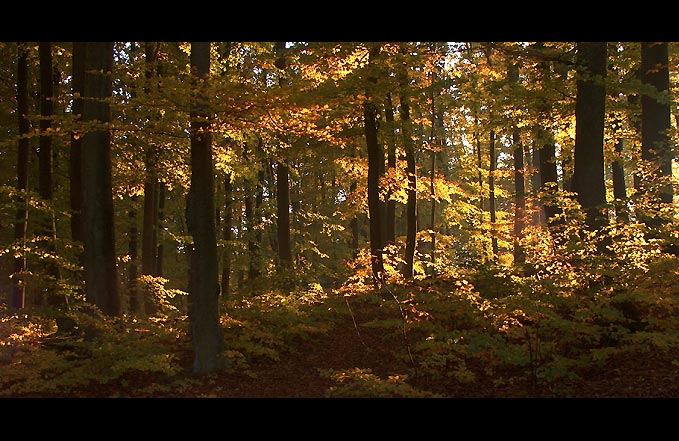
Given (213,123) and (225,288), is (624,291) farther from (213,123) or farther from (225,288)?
(225,288)

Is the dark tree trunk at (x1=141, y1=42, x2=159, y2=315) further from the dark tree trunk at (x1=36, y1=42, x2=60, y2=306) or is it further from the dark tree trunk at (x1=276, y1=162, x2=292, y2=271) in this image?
the dark tree trunk at (x1=276, y1=162, x2=292, y2=271)

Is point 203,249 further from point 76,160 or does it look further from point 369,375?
point 76,160

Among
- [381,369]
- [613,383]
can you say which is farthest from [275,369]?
[613,383]

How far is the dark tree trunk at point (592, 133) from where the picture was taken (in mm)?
9336

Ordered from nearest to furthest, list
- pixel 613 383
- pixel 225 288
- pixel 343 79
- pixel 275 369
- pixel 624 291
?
pixel 613 383, pixel 624 291, pixel 275 369, pixel 343 79, pixel 225 288

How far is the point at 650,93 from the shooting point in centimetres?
1042

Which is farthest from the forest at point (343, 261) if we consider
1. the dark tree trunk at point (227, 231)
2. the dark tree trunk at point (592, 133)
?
the dark tree trunk at point (227, 231)

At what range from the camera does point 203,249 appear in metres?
8.87

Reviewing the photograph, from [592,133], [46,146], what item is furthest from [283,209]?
[592,133]

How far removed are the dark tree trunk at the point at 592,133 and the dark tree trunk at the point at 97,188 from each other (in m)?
8.59

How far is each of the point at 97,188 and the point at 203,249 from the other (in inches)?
95.2

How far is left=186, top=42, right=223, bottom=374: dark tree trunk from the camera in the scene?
885 cm

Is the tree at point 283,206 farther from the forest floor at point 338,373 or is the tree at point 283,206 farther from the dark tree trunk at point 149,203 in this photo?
the forest floor at point 338,373
